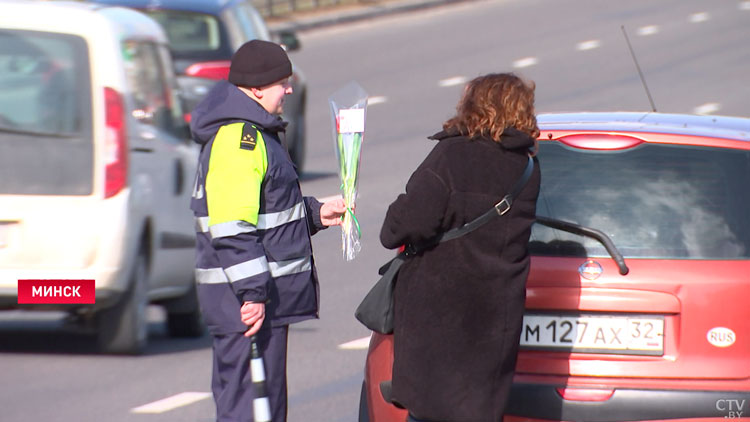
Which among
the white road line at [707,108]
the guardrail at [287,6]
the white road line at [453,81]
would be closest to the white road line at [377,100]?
the white road line at [453,81]

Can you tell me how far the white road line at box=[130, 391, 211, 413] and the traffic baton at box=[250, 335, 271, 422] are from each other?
2.21 metres

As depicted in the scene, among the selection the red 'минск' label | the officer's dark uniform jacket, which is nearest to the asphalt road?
the red 'минск' label

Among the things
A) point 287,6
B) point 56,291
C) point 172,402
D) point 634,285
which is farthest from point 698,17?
point 634,285

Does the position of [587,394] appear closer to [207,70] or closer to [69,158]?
[69,158]

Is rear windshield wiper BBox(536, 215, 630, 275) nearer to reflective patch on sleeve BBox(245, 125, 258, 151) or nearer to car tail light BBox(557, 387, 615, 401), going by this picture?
car tail light BBox(557, 387, 615, 401)

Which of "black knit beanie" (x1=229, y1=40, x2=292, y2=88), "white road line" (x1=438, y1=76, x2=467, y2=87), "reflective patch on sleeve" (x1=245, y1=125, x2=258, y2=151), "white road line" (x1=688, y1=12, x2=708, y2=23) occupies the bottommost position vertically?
"reflective patch on sleeve" (x1=245, y1=125, x2=258, y2=151)

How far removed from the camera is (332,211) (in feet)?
19.0

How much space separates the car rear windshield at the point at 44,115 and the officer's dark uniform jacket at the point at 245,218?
3.02 metres

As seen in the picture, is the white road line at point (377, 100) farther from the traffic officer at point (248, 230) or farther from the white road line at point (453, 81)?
the traffic officer at point (248, 230)

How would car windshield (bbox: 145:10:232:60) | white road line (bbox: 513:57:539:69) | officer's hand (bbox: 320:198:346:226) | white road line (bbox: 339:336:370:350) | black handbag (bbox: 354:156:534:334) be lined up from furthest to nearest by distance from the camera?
white road line (bbox: 513:57:539:69), car windshield (bbox: 145:10:232:60), white road line (bbox: 339:336:370:350), officer's hand (bbox: 320:198:346:226), black handbag (bbox: 354:156:534:334)

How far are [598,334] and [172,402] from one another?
3019 millimetres

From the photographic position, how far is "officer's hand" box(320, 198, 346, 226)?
5.77 meters

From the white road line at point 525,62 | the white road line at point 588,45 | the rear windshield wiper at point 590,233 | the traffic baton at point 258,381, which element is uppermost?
the white road line at point 588,45

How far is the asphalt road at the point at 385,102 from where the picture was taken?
800 cm
